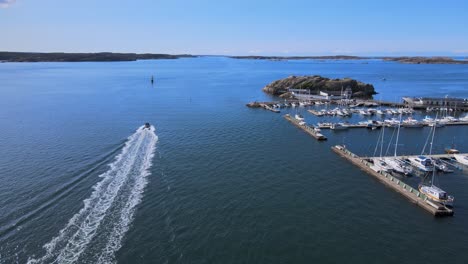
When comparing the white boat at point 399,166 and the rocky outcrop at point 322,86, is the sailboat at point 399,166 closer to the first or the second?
the white boat at point 399,166

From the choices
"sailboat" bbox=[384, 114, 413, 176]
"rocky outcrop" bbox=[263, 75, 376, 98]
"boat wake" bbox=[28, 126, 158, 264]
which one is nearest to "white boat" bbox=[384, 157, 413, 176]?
"sailboat" bbox=[384, 114, 413, 176]

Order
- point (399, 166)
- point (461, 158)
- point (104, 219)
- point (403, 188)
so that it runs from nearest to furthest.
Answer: point (104, 219)
point (403, 188)
point (399, 166)
point (461, 158)

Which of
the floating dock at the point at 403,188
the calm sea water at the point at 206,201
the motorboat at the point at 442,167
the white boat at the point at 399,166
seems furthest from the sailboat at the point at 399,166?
the motorboat at the point at 442,167

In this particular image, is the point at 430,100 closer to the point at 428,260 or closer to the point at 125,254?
the point at 428,260

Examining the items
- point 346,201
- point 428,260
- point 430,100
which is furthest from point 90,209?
point 430,100

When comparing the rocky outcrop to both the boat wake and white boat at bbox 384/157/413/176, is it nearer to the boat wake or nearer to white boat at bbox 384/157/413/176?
white boat at bbox 384/157/413/176

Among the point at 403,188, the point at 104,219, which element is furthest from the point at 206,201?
the point at 403,188

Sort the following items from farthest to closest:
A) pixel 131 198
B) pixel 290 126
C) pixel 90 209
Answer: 1. pixel 290 126
2. pixel 131 198
3. pixel 90 209

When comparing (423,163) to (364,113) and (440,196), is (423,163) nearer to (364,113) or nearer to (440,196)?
(440,196)
